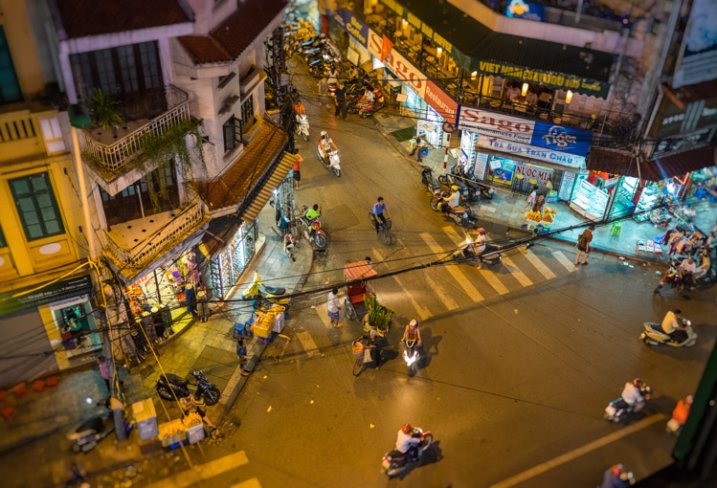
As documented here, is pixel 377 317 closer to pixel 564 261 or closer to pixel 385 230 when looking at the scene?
pixel 385 230

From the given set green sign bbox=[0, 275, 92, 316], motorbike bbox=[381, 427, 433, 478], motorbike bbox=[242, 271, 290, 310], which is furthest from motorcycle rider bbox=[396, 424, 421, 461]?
green sign bbox=[0, 275, 92, 316]

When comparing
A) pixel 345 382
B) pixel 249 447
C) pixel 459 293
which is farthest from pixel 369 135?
pixel 249 447

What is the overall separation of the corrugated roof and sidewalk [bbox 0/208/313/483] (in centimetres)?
1340

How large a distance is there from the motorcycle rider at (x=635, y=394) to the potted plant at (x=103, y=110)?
1950 cm

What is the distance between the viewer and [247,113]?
29.6 meters

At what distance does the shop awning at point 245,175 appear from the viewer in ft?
88.3

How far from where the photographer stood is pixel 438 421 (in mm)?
26094

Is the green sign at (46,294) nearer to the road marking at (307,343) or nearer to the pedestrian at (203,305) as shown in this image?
the pedestrian at (203,305)

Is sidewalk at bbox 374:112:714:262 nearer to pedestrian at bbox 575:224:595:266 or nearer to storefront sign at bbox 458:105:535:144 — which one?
pedestrian at bbox 575:224:595:266

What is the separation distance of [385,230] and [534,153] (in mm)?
7913

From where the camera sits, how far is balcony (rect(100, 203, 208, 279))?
80.6 feet

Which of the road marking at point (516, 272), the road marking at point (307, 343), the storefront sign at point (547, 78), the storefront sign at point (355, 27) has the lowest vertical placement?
the road marking at point (307, 343)

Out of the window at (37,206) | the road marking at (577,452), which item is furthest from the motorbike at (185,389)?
the road marking at (577,452)

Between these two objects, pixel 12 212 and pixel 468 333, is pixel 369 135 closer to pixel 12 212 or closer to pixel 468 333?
pixel 468 333
